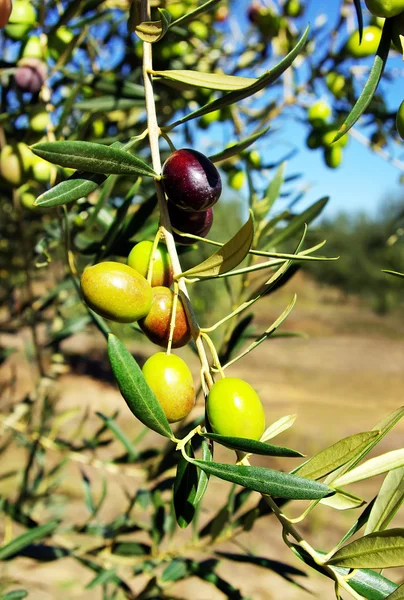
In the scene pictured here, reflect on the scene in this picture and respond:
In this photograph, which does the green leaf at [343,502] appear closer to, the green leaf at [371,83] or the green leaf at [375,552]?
the green leaf at [375,552]

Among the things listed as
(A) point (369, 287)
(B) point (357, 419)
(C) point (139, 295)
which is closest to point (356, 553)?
(C) point (139, 295)

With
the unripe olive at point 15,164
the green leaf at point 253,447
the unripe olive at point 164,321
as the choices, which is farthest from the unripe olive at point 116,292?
the unripe olive at point 15,164

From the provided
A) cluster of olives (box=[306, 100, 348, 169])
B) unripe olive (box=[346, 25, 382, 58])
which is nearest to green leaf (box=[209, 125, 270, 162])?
unripe olive (box=[346, 25, 382, 58])

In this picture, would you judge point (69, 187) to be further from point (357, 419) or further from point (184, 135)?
point (357, 419)

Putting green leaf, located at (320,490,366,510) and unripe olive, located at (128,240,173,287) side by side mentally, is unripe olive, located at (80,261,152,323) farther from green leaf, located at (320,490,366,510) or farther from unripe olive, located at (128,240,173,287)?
green leaf, located at (320,490,366,510)

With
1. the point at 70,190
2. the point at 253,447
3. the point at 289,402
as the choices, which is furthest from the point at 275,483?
the point at 289,402
